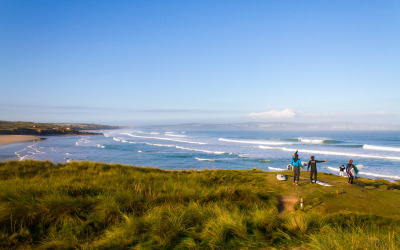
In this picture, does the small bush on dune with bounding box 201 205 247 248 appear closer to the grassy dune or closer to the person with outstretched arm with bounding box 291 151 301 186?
the grassy dune

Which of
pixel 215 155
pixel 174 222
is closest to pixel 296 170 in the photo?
pixel 174 222

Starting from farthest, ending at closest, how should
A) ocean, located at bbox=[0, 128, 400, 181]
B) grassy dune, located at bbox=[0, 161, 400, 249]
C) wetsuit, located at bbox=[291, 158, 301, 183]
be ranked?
ocean, located at bbox=[0, 128, 400, 181] < wetsuit, located at bbox=[291, 158, 301, 183] < grassy dune, located at bbox=[0, 161, 400, 249]

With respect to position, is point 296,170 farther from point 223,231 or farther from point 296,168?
point 223,231

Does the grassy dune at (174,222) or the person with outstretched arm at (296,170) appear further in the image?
the person with outstretched arm at (296,170)

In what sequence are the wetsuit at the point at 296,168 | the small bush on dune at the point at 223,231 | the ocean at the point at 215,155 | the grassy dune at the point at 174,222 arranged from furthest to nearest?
the ocean at the point at 215,155 < the wetsuit at the point at 296,168 < the small bush on dune at the point at 223,231 < the grassy dune at the point at 174,222

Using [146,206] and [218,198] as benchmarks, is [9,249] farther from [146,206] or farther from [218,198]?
[218,198]

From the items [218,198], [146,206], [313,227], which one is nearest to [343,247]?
[313,227]

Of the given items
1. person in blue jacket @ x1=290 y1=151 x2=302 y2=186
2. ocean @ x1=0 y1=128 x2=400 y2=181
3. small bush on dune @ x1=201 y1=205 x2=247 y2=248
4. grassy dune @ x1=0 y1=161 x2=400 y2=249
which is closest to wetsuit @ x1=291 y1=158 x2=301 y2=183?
person in blue jacket @ x1=290 y1=151 x2=302 y2=186

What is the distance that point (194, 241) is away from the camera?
438cm

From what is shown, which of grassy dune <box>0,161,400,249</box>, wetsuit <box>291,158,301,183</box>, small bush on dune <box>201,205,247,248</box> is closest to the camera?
grassy dune <box>0,161,400,249</box>

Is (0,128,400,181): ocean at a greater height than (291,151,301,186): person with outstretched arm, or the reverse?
(291,151,301,186): person with outstretched arm

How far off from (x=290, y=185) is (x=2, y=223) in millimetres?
9961

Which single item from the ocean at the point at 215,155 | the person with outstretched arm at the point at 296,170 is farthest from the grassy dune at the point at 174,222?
the ocean at the point at 215,155

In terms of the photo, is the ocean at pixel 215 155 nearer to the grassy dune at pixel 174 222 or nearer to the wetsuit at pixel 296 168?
the wetsuit at pixel 296 168
